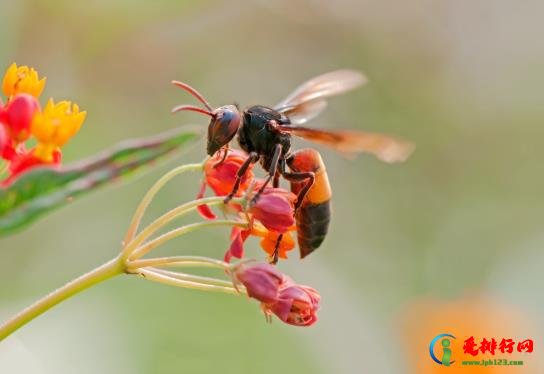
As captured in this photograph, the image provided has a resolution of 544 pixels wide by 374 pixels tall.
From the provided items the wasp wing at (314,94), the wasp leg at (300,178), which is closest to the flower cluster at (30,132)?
the wasp leg at (300,178)

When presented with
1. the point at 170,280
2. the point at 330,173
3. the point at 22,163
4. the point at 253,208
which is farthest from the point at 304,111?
the point at 330,173

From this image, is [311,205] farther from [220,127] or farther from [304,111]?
[304,111]

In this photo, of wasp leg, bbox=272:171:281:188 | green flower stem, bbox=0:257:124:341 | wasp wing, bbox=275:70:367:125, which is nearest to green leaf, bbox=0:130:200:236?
green flower stem, bbox=0:257:124:341

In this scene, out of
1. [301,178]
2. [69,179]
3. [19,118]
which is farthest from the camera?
[301,178]

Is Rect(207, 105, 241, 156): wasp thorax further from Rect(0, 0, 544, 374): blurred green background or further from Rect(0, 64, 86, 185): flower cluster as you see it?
Rect(0, 0, 544, 374): blurred green background

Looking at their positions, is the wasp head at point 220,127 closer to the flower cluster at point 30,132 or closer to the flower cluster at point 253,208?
the flower cluster at point 253,208

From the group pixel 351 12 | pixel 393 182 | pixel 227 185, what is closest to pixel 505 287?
pixel 393 182
